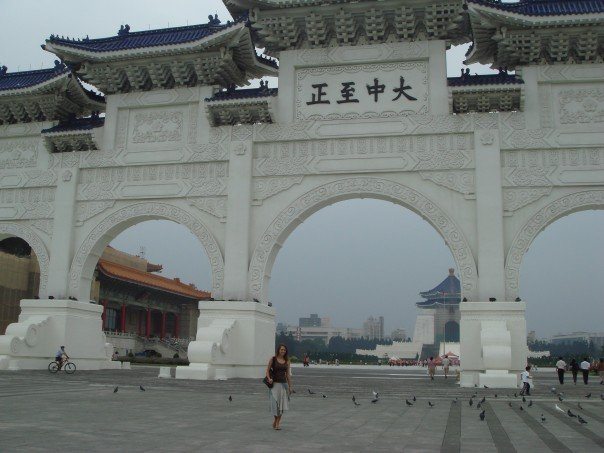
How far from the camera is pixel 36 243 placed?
1580cm

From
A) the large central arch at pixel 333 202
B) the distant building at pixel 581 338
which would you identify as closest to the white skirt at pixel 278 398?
the large central arch at pixel 333 202

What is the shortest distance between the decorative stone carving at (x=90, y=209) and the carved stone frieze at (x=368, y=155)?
13.1ft

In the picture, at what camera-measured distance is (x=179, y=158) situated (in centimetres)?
1506

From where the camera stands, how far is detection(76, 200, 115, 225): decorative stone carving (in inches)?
610

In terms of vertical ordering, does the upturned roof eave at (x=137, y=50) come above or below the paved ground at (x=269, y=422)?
above

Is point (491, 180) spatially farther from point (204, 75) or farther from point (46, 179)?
point (46, 179)

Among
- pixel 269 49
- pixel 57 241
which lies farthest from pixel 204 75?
pixel 57 241

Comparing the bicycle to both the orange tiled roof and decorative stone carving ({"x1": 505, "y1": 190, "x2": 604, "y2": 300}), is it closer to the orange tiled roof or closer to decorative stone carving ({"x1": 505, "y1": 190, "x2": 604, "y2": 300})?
decorative stone carving ({"x1": 505, "y1": 190, "x2": 604, "y2": 300})

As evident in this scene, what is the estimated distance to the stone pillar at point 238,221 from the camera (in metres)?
14.1

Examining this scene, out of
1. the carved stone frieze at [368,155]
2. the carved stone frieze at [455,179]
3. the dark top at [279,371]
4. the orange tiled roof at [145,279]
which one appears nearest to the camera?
the dark top at [279,371]

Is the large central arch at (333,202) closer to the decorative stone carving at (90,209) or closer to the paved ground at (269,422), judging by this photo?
the paved ground at (269,422)

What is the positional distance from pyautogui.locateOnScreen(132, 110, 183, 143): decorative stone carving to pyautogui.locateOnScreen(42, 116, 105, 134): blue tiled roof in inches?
46.3

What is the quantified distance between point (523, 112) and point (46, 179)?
1173 cm

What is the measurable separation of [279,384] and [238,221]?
26.7 feet
